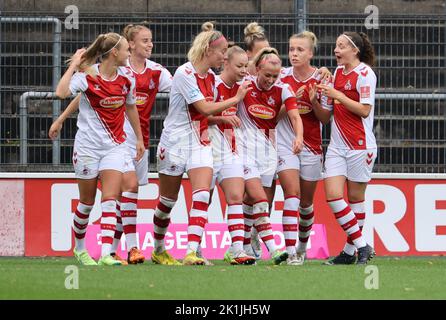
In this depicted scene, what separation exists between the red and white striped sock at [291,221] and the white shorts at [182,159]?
1.05 m

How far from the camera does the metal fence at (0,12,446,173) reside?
1514 cm

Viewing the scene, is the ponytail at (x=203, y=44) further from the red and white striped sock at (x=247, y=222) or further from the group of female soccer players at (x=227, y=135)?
the red and white striped sock at (x=247, y=222)

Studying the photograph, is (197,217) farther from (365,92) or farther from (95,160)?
(365,92)

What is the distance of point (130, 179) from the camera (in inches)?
483

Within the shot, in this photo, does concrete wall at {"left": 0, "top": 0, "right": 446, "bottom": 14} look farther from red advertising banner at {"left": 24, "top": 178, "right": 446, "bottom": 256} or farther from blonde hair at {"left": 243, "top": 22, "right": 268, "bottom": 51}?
blonde hair at {"left": 243, "top": 22, "right": 268, "bottom": 51}

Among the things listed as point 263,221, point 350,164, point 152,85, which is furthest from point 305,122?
point 152,85

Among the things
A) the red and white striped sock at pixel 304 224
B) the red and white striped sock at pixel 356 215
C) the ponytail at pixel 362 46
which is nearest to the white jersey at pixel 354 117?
the ponytail at pixel 362 46

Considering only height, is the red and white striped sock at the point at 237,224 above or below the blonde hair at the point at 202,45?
below

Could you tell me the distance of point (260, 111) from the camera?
12016 millimetres

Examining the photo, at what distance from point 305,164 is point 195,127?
1.31 metres

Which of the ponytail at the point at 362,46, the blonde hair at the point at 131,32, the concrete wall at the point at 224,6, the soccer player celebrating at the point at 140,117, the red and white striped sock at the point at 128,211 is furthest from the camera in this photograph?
the concrete wall at the point at 224,6

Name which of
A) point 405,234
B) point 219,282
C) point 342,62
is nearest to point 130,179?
point 342,62

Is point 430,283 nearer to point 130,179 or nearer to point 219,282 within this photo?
point 219,282

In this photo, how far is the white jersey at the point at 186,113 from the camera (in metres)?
11.5
